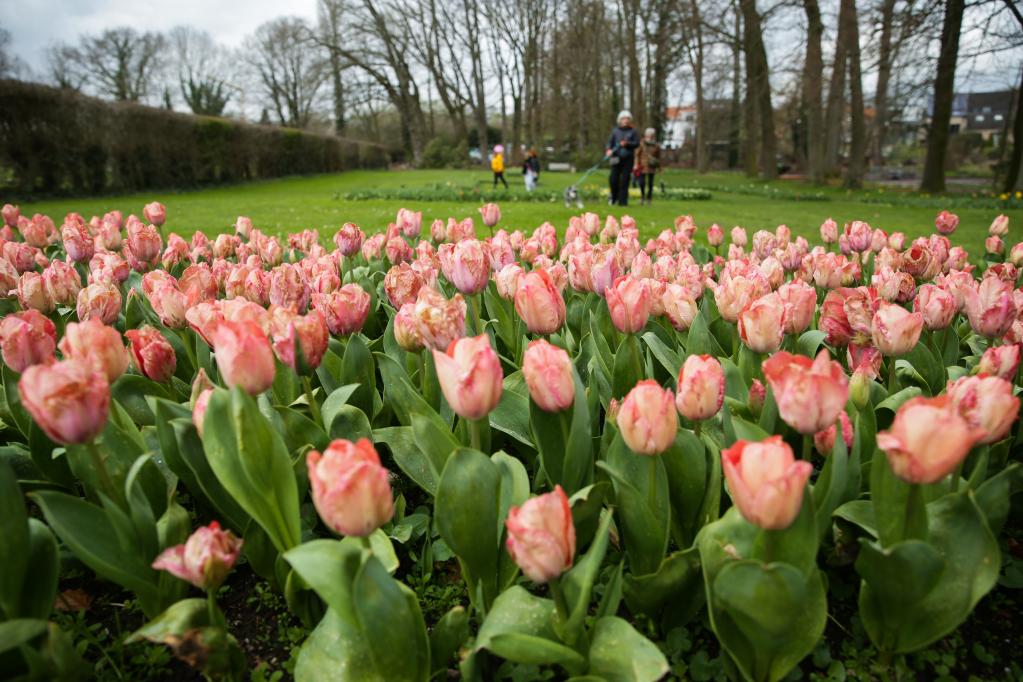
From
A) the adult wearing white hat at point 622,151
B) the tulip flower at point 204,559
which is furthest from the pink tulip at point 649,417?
the adult wearing white hat at point 622,151

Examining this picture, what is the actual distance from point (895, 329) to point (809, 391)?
0.64 m

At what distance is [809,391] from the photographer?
3.64ft

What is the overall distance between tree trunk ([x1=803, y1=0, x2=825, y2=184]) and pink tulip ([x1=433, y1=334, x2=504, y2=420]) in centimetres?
1939

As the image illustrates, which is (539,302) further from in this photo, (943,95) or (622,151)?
(943,95)

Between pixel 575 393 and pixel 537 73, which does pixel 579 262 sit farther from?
pixel 537 73

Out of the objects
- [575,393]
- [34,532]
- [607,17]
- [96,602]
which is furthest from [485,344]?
[607,17]

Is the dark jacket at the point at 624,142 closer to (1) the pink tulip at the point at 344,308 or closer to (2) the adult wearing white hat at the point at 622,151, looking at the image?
(2) the adult wearing white hat at the point at 622,151

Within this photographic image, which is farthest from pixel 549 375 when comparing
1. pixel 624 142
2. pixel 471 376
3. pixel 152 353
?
pixel 624 142

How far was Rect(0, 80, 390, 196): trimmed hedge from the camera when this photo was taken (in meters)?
14.8

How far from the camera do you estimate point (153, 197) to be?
57.3ft

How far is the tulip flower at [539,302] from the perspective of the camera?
5.52 feet

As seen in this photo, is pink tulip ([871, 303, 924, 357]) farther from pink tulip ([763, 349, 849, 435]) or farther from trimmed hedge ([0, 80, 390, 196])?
trimmed hedge ([0, 80, 390, 196])

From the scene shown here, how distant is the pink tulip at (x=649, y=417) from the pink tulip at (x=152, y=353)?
3.95ft

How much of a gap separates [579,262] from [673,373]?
0.62 m
